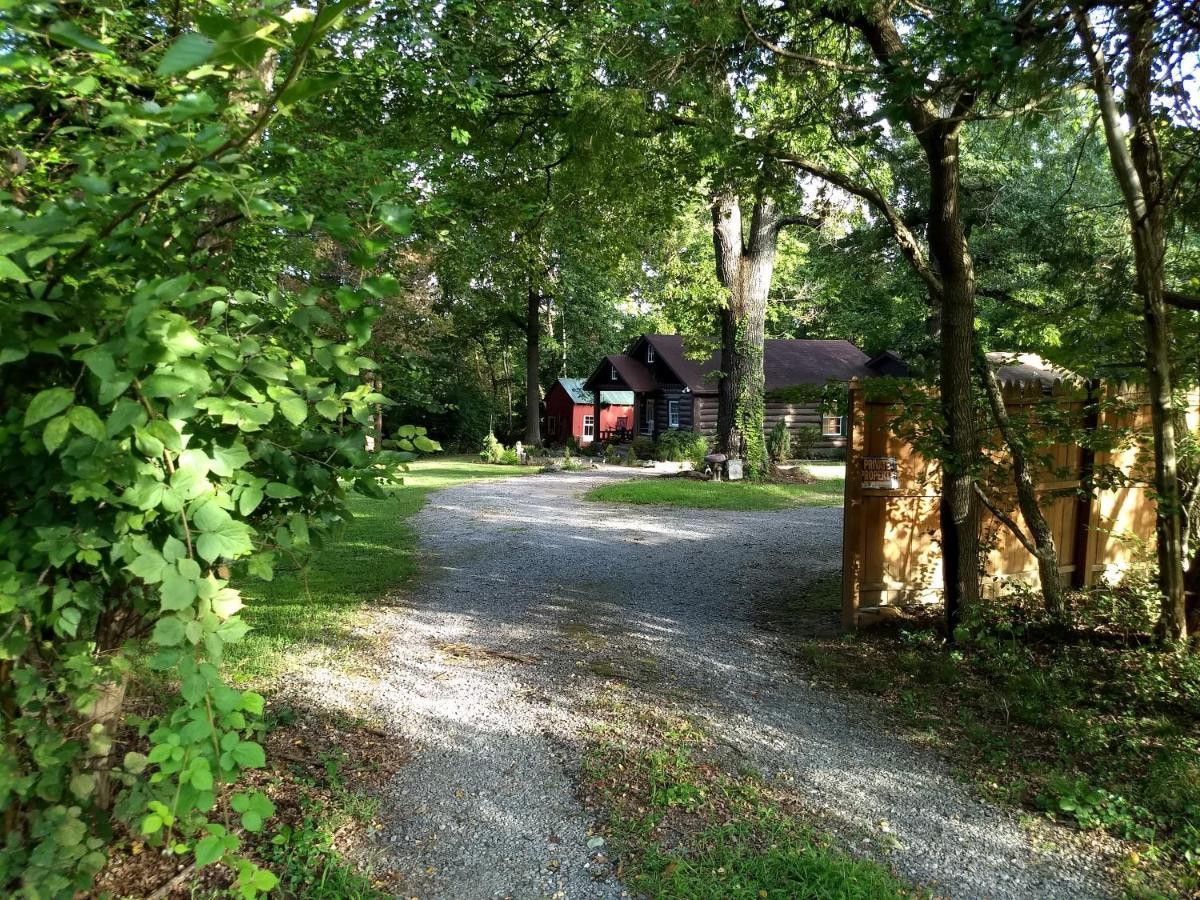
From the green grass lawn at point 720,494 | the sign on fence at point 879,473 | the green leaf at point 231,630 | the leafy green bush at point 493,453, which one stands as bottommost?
the green grass lawn at point 720,494

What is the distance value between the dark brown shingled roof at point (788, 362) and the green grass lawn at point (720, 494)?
1116 centimetres

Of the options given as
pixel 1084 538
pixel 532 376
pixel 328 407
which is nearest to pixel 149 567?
pixel 328 407

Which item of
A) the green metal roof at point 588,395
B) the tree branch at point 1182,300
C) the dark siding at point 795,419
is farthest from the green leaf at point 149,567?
the green metal roof at point 588,395

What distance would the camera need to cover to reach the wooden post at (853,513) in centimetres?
596

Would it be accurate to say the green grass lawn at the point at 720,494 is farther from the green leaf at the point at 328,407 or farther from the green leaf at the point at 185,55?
the green leaf at the point at 185,55

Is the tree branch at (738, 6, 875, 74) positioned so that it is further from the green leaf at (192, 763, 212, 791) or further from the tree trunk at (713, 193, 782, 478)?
the tree trunk at (713, 193, 782, 478)

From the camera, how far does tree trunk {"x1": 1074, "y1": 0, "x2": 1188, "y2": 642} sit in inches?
178

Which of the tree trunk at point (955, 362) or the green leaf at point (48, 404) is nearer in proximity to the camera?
the green leaf at point (48, 404)

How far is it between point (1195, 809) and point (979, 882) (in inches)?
47.4

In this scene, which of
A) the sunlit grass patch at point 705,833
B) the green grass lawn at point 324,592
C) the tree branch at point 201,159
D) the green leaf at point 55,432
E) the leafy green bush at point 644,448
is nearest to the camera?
the tree branch at point 201,159

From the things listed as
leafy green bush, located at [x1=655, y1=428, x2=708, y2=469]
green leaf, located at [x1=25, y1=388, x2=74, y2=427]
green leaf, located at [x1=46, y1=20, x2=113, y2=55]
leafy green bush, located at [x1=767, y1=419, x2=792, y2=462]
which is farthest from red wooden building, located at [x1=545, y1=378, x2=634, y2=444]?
green leaf, located at [x1=46, y1=20, x2=113, y2=55]

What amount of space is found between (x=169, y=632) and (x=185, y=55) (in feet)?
3.76

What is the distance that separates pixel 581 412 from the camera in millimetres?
39125

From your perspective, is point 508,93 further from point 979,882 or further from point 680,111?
point 979,882
